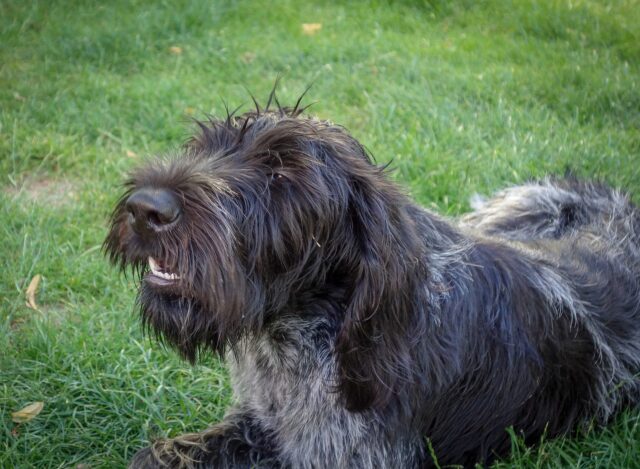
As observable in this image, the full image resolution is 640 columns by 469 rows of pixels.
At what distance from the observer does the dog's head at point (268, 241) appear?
290cm

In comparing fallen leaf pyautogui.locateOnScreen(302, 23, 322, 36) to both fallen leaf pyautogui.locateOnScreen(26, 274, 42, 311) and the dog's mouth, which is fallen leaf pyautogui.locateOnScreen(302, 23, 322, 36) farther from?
the dog's mouth

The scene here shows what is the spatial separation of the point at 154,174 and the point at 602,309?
235 cm

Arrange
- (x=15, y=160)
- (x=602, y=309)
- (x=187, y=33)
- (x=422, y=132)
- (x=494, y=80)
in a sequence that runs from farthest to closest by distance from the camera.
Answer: (x=187, y=33) < (x=494, y=80) < (x=422, y=132) < (x=15, y=160) < (x=602, y=309)

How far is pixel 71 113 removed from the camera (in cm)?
699

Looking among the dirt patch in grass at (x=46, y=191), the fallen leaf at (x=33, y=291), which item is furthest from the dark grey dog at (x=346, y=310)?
the dirt patch in grass at (x=46, y=191)

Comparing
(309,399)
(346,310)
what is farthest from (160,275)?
(309,399)

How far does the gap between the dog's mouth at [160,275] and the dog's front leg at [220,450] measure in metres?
0.96

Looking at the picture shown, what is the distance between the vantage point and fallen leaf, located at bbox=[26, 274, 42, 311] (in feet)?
16.1

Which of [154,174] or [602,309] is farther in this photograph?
[602,309]

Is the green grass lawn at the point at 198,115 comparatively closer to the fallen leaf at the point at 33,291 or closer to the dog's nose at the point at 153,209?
the fallen leaf at the point at 33,291

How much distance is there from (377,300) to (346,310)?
0.64 feet

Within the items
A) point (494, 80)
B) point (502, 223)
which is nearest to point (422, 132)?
point (494, 80)

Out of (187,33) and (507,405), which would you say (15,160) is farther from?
(507,405)

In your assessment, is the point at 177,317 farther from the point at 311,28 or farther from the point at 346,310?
the point at 311,28
